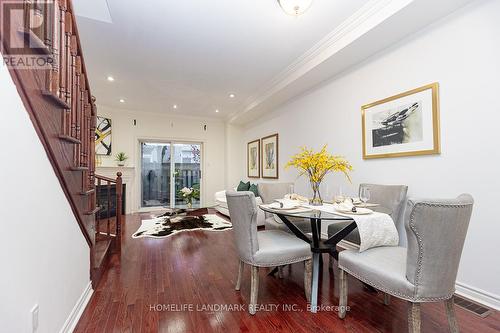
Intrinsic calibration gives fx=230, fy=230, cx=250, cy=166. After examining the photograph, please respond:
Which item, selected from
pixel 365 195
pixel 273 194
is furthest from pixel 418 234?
pixel 273 194

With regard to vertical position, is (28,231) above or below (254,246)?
above

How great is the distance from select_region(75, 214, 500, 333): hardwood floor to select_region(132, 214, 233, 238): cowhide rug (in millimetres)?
1194

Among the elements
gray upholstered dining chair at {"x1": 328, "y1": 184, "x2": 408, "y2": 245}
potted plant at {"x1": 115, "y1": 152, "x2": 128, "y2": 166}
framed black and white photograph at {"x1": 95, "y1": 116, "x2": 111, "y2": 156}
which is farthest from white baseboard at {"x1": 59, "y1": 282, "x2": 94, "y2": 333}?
framed black and white photograph at {"x1": 95, "y1": 116, "x2": 111, "y2": 156}

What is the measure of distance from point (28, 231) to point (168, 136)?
6.04m

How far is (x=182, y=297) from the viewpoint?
2059 mm

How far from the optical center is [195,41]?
3115mm

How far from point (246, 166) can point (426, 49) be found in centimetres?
520

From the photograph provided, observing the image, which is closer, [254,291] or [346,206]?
[254,291]

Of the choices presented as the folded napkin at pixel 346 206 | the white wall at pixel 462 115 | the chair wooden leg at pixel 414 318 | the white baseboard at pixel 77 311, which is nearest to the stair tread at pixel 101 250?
the white baseboard at pixel 77 311

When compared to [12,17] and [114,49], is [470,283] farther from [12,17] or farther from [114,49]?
[114,49]

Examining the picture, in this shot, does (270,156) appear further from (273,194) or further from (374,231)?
(374,231)

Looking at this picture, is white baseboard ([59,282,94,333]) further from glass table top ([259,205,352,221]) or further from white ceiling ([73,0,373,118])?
white ceiling ([73,0,373,118])

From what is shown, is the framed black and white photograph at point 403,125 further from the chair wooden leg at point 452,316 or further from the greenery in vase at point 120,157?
the greenery in vase at point 120,157

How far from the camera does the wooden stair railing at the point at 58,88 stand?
1.08 metres
